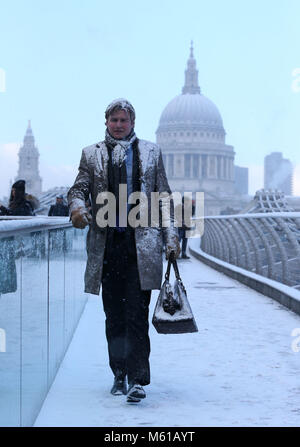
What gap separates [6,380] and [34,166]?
580ft

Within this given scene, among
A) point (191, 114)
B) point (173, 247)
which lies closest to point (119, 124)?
point (173, 247)

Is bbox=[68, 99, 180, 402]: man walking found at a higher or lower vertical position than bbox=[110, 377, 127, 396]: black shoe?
higher

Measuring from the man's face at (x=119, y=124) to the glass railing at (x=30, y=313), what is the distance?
24.1 inches

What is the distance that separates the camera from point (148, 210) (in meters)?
4.92

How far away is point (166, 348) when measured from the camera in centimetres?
680

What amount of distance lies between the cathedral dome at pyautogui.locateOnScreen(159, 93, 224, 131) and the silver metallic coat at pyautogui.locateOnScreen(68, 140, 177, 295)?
146 m

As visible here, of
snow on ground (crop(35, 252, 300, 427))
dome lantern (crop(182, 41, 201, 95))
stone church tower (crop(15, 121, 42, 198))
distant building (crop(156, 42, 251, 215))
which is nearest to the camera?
snow on ground (crop(35, 252, 300, 427))

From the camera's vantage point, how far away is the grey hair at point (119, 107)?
495cm

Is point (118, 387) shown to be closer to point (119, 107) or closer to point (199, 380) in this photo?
point (199, 380)

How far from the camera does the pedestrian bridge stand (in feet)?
12.3

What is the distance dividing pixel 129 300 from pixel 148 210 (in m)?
0.50

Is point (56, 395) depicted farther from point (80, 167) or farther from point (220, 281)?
point (220, 281)

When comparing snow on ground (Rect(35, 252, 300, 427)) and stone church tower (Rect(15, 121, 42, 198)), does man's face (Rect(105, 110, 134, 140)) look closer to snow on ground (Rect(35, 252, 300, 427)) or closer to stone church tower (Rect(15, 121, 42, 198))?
snow on ground (Rect(35, 252, 300, 427))

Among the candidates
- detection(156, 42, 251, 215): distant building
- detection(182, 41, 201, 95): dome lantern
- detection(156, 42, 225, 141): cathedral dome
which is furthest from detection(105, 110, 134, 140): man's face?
detection(182, 41, 201, 95): dome lantern
